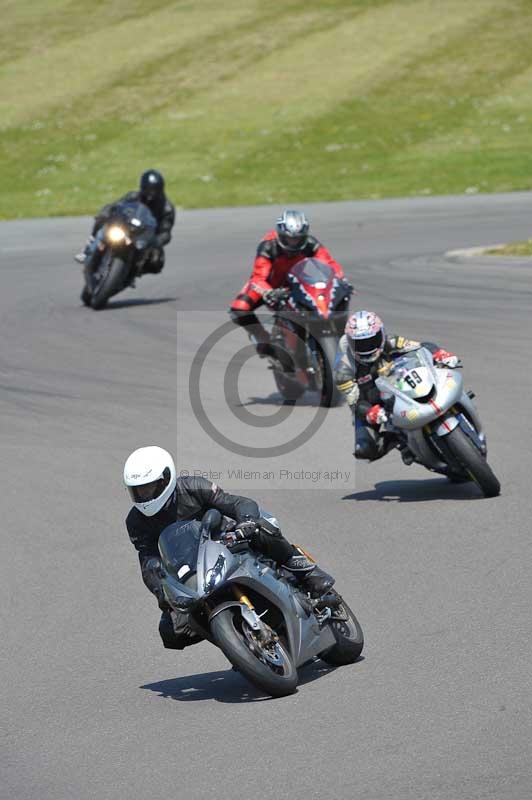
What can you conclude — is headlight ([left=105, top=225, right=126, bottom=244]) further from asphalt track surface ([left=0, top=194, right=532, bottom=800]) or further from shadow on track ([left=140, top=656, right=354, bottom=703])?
shadow on track ([left=140, top=656, right=354, bottom=703])

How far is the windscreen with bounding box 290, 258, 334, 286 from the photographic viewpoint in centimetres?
1448

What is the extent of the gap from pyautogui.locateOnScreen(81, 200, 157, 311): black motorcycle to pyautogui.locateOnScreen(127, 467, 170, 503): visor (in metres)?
13.4

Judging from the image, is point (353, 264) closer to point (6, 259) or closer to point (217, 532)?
point (6, 259)

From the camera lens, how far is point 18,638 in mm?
8320

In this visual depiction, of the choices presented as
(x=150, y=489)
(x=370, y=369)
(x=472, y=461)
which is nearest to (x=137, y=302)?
(x=370, y=369)

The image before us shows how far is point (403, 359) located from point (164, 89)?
3789 centimetres

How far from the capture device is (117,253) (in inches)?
803

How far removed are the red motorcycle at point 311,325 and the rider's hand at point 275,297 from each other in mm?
20

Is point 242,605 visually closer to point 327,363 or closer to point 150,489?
point 150,489

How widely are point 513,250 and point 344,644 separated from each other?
15445 mm

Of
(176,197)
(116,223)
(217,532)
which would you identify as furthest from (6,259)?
(217,532)

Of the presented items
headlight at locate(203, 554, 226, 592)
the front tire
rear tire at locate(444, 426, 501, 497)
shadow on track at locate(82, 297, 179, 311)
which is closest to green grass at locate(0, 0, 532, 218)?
shadow on track at locate(82, 297, 179, 311)

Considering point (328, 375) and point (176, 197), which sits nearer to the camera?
point (328, 375)

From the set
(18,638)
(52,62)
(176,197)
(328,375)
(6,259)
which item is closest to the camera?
(18,638)
